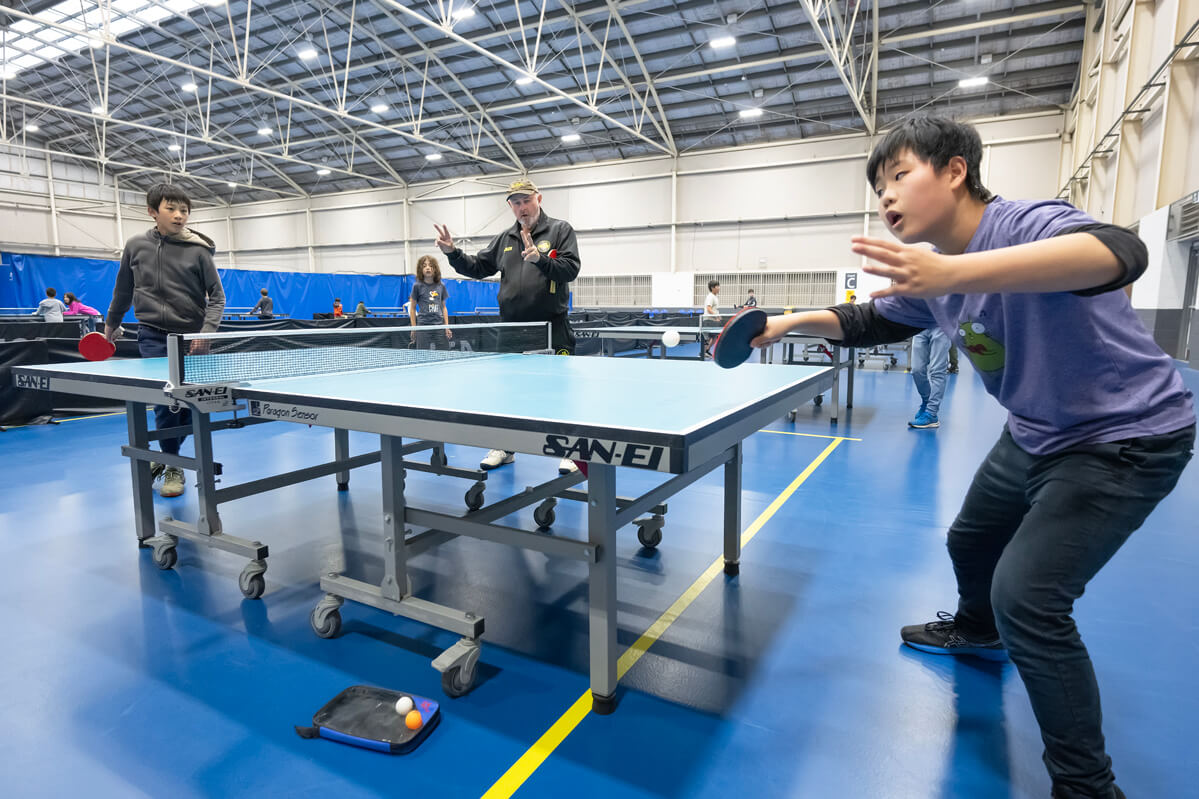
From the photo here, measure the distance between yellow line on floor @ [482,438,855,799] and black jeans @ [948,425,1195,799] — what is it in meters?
1.14

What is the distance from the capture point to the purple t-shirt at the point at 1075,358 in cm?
134

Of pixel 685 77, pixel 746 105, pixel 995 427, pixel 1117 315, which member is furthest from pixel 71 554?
pixel 746 105

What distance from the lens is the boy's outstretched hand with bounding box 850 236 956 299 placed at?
1106mm

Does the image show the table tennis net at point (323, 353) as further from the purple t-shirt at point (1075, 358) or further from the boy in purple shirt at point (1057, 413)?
the purple t-shirt at point (1075, 358)

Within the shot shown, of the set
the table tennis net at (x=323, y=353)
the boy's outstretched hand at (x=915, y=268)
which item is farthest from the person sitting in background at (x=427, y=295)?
the boy's outstretched hand at (x=915, y=268)

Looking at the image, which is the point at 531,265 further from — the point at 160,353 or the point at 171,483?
the point at 171,483

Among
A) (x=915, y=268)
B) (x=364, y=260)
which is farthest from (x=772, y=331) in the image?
(x=364, y=260)

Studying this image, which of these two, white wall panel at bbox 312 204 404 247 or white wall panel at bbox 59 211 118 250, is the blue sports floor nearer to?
white wall panel at bbox 312 204 404 247

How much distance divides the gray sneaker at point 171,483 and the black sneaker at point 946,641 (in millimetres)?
4190

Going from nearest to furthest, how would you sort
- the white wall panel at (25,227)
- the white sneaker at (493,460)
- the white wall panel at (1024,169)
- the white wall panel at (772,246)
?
the white sneaker at (493,460), the white wall panel at (1024,169), the white wall panel at (772,246), the white wall panel at (25,227)

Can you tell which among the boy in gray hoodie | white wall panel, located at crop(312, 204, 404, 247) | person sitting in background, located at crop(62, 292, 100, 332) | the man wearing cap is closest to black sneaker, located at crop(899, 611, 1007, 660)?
the man wearing cap

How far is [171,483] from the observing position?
4.09m

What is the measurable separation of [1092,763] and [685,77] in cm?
1749

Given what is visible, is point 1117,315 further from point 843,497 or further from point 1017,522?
point 843,497
